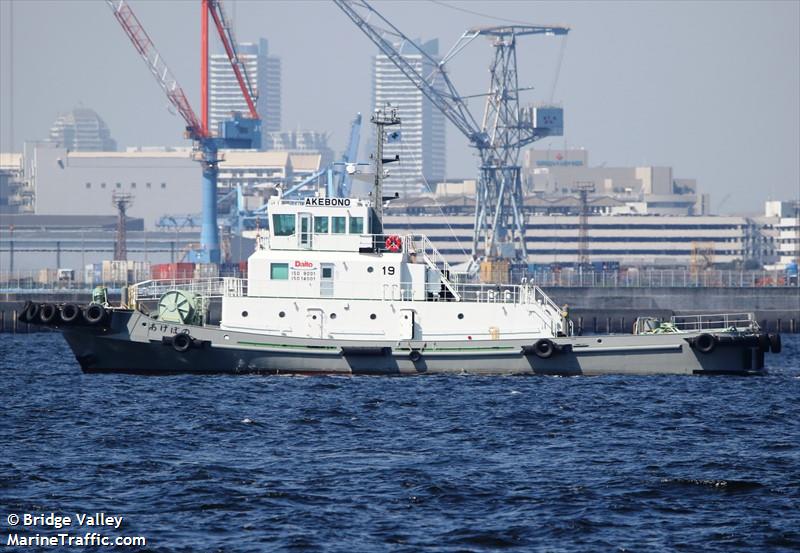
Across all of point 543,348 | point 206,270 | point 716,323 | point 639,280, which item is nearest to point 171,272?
point 206,270

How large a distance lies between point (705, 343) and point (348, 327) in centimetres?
1040

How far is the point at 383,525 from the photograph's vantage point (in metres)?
20.7

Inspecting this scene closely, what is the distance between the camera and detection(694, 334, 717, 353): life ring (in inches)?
1561

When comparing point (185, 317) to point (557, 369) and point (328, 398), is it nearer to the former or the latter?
point (328, 398)

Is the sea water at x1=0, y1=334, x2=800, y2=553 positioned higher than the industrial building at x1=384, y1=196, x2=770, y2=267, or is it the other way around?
the industrial building at x1=384, y1=196, x2=770, y2=267

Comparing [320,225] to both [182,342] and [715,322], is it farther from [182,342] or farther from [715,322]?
[715,322]

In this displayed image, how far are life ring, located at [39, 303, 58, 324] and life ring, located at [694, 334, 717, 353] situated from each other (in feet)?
60.6

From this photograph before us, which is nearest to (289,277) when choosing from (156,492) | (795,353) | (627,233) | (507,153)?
(156,492)

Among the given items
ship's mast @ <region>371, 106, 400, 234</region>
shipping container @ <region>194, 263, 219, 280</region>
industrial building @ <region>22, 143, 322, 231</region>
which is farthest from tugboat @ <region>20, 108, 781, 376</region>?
industrial building @ <region>22, 143, 322, 231</region>

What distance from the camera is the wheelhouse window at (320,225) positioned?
39.6 metres

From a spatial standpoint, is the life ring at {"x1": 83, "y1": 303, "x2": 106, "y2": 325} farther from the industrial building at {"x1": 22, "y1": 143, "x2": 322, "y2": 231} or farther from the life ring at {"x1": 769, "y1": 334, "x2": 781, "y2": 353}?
the industrial building at {"x1": 22, "y1": 143, "x2": 322, "y2": 231}

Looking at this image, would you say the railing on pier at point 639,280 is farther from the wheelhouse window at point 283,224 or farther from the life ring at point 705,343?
the wheelhouse window at point 283,224

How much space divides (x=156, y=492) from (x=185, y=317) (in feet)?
58.0

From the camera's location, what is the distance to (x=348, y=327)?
128ft
